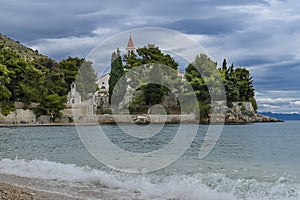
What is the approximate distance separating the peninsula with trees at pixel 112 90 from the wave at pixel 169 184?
36.8 metres

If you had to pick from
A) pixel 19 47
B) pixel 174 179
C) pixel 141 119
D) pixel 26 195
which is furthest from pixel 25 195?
pixel 19 47

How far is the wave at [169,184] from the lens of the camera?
7.90 meters

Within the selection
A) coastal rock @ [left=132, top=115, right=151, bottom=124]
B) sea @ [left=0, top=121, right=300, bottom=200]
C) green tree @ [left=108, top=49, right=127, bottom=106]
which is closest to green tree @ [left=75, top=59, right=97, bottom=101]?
green tree @ [left=108, top=49, right=127, bottom=106]

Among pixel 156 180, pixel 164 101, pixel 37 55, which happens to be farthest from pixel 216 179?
pixel 37 55

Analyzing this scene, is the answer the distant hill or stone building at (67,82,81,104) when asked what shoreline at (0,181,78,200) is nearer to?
stone building at (67,82,81,104)

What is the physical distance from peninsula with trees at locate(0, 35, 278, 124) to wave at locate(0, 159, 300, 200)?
36.8m

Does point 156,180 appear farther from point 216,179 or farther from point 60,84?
point 60,84

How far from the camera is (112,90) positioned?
52469 millimetres

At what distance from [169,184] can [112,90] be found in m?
44.1

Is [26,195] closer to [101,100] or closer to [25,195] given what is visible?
[25,195]

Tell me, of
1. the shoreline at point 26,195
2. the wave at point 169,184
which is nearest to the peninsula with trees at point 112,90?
the wave at point 169,184

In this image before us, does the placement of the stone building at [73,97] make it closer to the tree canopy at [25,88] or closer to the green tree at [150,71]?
the tree canopy at [25,88]

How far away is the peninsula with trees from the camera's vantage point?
48.5m

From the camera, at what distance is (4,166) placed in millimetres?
12242
